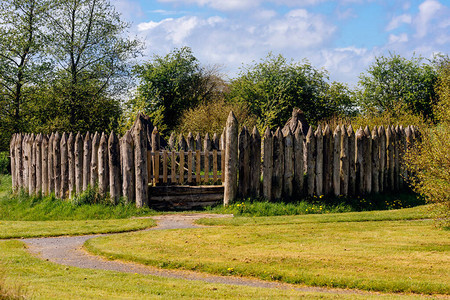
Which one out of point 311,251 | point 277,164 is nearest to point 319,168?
point 277,164

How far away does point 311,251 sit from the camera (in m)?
9.45

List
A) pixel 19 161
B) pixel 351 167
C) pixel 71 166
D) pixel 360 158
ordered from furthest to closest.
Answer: pixel 19 161 → pixel 71 166 → pixel 360 158 → pixel 351 167

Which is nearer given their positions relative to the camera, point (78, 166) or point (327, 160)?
point (327, 160)

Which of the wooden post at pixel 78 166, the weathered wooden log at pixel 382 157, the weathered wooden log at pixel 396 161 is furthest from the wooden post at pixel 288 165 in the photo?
the wooden post at pixel 78 166

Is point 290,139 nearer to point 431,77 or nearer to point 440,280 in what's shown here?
point 440,280

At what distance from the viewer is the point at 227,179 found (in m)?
14.8

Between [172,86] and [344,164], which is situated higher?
[172,86]

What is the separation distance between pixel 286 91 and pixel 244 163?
1696 cm

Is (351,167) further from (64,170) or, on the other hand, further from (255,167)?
(64,170)

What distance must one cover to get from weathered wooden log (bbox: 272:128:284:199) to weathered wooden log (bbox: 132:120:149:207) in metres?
4.06

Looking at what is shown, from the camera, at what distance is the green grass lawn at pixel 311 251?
797 cm

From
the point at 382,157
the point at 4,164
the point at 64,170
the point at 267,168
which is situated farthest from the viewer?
the point at 4,164

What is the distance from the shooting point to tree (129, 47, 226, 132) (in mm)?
32094

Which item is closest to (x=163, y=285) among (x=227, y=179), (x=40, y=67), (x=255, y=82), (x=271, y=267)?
(x=271, y=267)
